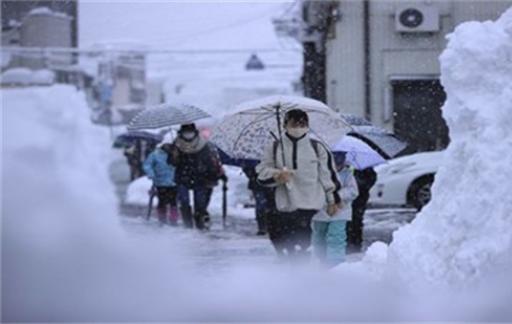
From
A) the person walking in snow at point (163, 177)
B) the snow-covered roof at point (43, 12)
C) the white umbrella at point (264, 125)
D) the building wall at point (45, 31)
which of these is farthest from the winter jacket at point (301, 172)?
the building wall at point (45, 31)

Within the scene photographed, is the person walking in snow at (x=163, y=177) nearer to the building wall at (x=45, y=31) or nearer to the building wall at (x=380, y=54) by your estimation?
the building wall at (x=45, y=31)

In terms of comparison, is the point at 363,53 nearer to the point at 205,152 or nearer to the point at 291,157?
the point at 205,152

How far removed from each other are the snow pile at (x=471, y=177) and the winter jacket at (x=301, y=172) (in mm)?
1071

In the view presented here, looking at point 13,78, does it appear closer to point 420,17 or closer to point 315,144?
point 315,144

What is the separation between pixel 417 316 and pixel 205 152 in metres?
7.70

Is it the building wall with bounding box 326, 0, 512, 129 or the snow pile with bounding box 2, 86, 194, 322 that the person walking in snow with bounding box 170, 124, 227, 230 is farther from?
the building wall with bounding box 326, 0, 512, 129

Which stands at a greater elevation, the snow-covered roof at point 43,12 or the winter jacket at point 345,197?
the snow-covered roof at point 43,12

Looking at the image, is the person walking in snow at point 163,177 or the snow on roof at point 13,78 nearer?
the snow on roof at point 13,78

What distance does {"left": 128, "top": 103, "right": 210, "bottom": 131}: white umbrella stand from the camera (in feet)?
37.1

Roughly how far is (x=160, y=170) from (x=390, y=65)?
9272 mm

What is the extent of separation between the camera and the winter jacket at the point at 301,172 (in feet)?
22.8

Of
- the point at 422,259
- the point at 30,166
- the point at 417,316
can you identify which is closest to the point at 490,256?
the point at 422,259

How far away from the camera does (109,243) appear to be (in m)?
3.91

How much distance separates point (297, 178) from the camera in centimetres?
696
